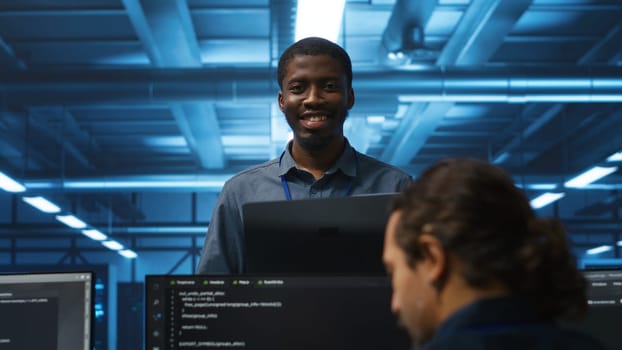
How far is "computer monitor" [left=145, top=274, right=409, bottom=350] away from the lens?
4.84ft

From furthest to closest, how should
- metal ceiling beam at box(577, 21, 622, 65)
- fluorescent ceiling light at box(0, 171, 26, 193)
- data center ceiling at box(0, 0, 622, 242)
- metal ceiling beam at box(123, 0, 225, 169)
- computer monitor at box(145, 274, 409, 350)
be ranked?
fluorescent ceiling light at box(0, 171, 26, 193) → metal ceiling beam at box(577, 21, 622, 65) → data center ceiling at box(0, 0, 622, 242) → metal ceiling beam at box(123, 0, 225, 169) → computer monitor at box(145, 274, 409, 350)

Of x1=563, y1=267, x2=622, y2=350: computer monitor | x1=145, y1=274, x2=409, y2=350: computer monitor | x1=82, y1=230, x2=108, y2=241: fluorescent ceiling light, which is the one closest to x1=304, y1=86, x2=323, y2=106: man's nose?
x1=145, y1=274, x2=409, y2=350: computer monitor

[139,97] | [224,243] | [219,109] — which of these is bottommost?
[224,243]

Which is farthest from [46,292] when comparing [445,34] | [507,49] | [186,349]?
[507,49]

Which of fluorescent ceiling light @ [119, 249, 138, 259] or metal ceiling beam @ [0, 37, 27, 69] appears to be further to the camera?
fluorescent ceiling light @ [119, 249, 138, 259]

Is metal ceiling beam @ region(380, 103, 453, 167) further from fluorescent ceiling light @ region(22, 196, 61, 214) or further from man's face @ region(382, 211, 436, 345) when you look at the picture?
man's face @ region(382, 211, 436, 345)

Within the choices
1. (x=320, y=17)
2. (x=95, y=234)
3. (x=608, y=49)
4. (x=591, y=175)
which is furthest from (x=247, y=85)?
(x=95, y=234)

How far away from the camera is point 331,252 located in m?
1.67

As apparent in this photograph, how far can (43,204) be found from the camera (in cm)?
934

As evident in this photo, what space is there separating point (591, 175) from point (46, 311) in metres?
7.23

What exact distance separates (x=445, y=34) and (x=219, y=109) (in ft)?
10.2

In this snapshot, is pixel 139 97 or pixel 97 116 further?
pixel 97 116

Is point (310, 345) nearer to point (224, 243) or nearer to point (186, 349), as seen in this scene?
point (186, 349)

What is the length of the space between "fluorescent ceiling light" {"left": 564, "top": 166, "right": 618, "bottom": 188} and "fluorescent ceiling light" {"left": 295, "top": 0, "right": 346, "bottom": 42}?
4127 mm
